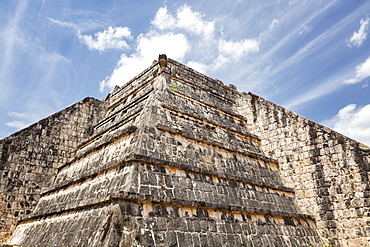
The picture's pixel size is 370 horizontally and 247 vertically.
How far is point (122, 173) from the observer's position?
6.30 metres

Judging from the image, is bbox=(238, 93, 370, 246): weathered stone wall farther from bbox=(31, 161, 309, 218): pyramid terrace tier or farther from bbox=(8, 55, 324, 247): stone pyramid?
bbox=(31, 161, 309, 218): pyramid terrace tier

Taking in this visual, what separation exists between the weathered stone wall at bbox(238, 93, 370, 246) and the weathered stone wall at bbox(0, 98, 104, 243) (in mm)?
9055

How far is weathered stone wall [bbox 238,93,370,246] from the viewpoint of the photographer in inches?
334

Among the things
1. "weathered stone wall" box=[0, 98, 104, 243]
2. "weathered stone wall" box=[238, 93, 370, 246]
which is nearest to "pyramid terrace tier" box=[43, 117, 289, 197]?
"weathered stone wall" box=[0, 98, 104, 243]

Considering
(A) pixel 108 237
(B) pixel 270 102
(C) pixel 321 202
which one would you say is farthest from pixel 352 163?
(A) pixel 108 237

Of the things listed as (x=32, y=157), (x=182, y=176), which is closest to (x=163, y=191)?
(x=182, y=176)

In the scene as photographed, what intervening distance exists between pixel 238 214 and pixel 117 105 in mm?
8862

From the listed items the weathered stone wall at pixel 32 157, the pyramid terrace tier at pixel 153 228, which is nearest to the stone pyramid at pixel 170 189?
Result: the pyramid terrace tier at pixel 153 228

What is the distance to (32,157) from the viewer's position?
1025 centimetres

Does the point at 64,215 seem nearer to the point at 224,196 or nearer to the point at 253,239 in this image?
the point at 224,196

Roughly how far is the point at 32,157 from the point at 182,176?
6949 millimetres

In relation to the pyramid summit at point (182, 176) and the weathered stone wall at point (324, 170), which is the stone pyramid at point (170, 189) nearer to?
the pyramid summit at point (182, 176)

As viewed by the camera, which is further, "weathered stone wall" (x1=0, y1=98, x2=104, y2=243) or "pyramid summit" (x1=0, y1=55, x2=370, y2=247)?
"weathered stone wall" (x1=0, y1=98, x2=104, y2=243)

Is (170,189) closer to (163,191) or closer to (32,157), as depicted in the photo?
(163,191)
